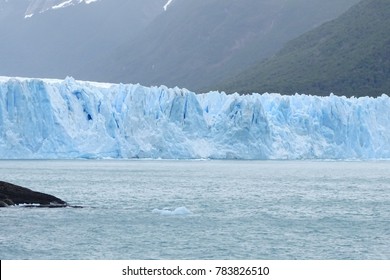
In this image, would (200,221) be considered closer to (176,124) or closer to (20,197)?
(20,197)

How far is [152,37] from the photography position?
15238cm

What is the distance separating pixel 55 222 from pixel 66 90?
27.9m

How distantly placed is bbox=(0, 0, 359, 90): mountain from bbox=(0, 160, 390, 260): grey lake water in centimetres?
9345

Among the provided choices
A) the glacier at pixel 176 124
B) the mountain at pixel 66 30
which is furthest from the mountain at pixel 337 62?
the mountain at pixel 66 30

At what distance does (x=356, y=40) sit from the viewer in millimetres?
98562

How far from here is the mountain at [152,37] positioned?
463ft

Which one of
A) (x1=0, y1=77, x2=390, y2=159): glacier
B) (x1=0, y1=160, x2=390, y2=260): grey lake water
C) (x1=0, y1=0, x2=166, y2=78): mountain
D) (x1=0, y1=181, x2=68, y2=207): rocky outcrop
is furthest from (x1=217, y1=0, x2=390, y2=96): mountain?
(x1=0, y1=181, x2=68, y2=207): rocky outcrop

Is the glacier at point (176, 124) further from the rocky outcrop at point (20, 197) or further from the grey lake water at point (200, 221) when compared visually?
the rocky outcrop at point (20, 197)

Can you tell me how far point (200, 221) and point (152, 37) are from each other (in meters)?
128

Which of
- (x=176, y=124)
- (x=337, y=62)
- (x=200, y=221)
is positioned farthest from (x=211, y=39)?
(x=200, y=221)

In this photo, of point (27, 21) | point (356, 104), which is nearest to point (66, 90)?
point (356, 104)

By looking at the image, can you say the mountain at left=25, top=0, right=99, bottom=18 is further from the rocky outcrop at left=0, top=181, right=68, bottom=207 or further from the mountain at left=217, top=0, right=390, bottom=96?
the rocky outcrop at left=0, top=181, right=68, bottom=207

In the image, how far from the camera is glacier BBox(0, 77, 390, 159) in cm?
4978

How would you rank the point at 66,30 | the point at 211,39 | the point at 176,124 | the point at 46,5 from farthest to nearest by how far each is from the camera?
the point at 46,5 → the point at 66,30 → the point at 211,39 → the point at 176,124
